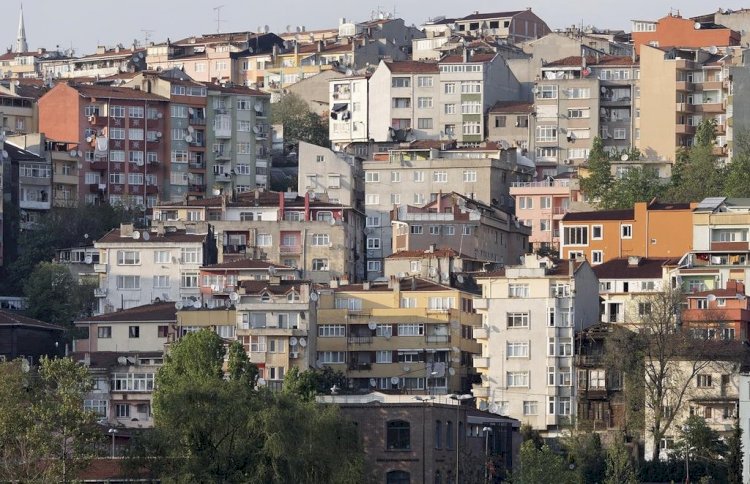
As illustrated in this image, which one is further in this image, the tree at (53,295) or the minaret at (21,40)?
the minaret at (21,40)

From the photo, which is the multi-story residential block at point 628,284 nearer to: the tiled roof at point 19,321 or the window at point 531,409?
the window at point 531,409

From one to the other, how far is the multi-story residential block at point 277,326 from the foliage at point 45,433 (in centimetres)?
2567

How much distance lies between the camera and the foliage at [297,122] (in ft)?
456

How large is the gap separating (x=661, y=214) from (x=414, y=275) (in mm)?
11000

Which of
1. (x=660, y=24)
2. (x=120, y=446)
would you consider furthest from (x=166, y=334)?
(x=660, y=24)

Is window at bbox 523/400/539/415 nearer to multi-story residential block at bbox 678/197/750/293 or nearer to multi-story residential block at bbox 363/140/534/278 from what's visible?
multi-story residential block at bbox 678/197/750/293

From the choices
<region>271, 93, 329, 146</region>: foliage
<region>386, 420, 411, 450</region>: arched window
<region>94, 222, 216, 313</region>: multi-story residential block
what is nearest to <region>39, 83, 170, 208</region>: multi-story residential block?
<region>271, 93, 329, 146</region>: foliage

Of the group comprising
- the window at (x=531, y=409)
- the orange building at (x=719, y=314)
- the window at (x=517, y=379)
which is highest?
the orange building at (x=719, y=314)

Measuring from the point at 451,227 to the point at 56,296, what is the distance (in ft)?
59.0

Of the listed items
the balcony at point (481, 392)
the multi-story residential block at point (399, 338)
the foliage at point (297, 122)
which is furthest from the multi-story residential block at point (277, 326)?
the foliage at point (297, 122)

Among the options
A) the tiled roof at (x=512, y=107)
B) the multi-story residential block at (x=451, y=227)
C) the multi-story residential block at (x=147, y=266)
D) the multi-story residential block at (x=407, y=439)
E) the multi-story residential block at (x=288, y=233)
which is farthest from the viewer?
the tiled roof at (x=512, y=107)

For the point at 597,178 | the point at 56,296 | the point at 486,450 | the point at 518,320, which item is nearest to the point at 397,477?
the point at 486,450

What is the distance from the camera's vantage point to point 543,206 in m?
118

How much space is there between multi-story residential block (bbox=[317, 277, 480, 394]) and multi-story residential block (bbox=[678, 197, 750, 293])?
9.28m
